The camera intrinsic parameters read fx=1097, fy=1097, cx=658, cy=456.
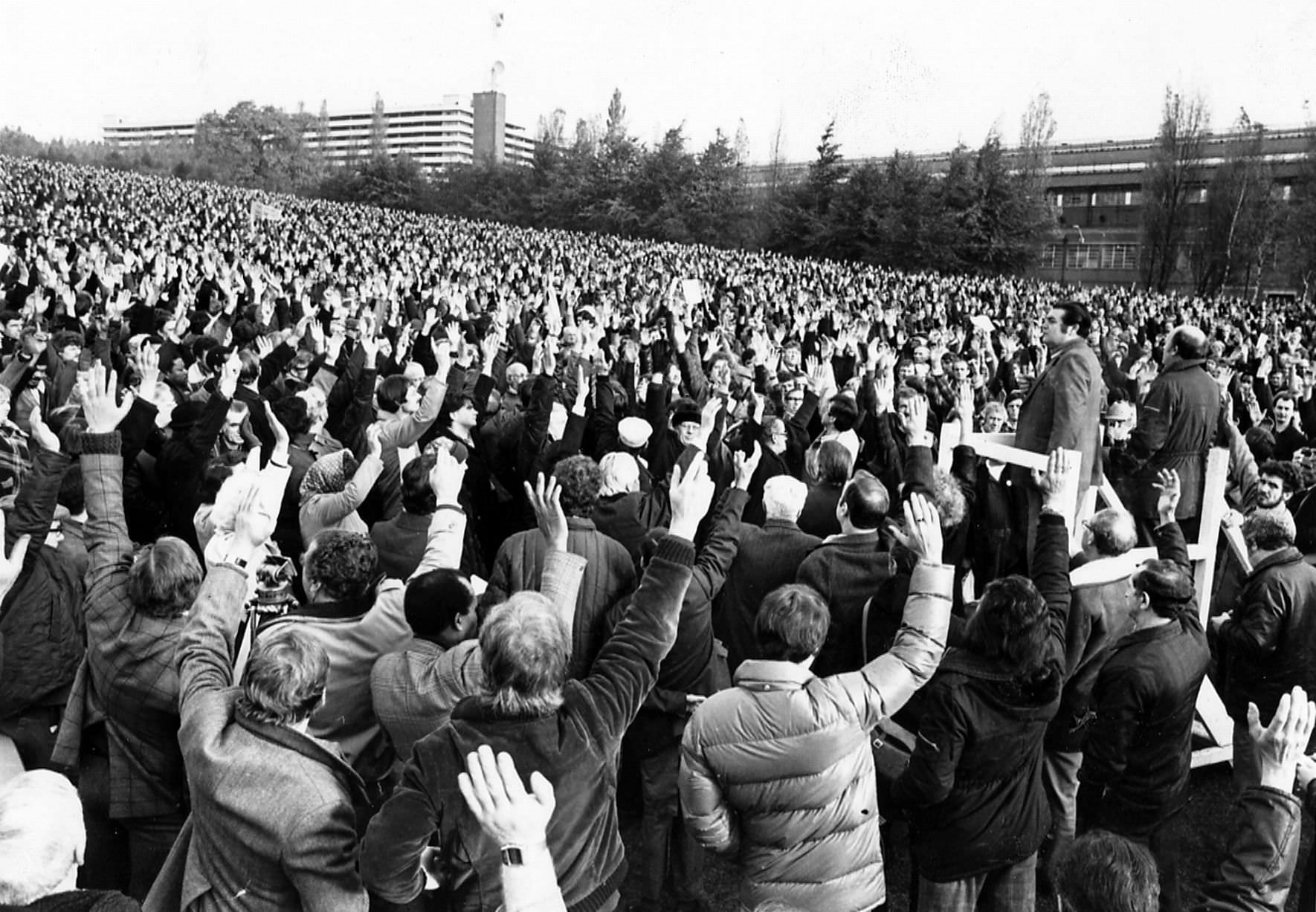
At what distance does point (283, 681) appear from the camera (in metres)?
2.36

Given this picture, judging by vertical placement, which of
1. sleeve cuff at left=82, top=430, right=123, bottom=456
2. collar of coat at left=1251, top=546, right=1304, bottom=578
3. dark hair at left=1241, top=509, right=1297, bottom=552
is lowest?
collar of coat at left=1251, top=546, right=1304, bottom=578

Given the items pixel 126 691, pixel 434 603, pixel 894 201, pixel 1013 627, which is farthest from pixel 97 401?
pixel 894 201

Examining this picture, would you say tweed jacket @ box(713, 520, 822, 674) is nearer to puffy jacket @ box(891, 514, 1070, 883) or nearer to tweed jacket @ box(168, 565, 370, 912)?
puffy jacket @ box(891, 514, 1070, 883)

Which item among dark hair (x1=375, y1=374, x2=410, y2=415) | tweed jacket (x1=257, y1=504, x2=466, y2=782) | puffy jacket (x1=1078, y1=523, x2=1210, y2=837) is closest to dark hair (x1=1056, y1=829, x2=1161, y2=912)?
puffy jacket (x1=1078, y1=523, x2=1210, y2=837)

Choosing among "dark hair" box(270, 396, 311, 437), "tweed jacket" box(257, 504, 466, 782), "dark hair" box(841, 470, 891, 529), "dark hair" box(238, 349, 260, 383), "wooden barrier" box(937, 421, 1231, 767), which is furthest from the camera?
"dark hair" box(238, 349, 260, 383)

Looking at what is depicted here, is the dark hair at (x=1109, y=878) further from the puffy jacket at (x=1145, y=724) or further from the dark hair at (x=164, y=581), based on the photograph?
the dark hair at (x=164, y=581)

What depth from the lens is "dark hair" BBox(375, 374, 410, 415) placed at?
5.70 m

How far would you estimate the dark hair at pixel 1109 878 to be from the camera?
204 cm

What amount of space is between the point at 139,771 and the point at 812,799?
1.87 meters

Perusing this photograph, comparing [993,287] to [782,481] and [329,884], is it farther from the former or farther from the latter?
[329,884]

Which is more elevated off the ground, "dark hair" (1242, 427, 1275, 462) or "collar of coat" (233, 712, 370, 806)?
"dark hair" (1242, 427, 1275, 462)

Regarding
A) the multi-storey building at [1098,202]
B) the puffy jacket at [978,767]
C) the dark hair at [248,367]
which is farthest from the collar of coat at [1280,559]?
the multi-storey building at [1098,202]

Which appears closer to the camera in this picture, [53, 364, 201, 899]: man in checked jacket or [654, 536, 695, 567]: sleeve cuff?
[654, 536, 695, 567]: sleeve cuff

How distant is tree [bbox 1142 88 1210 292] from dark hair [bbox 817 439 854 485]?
44468mm
